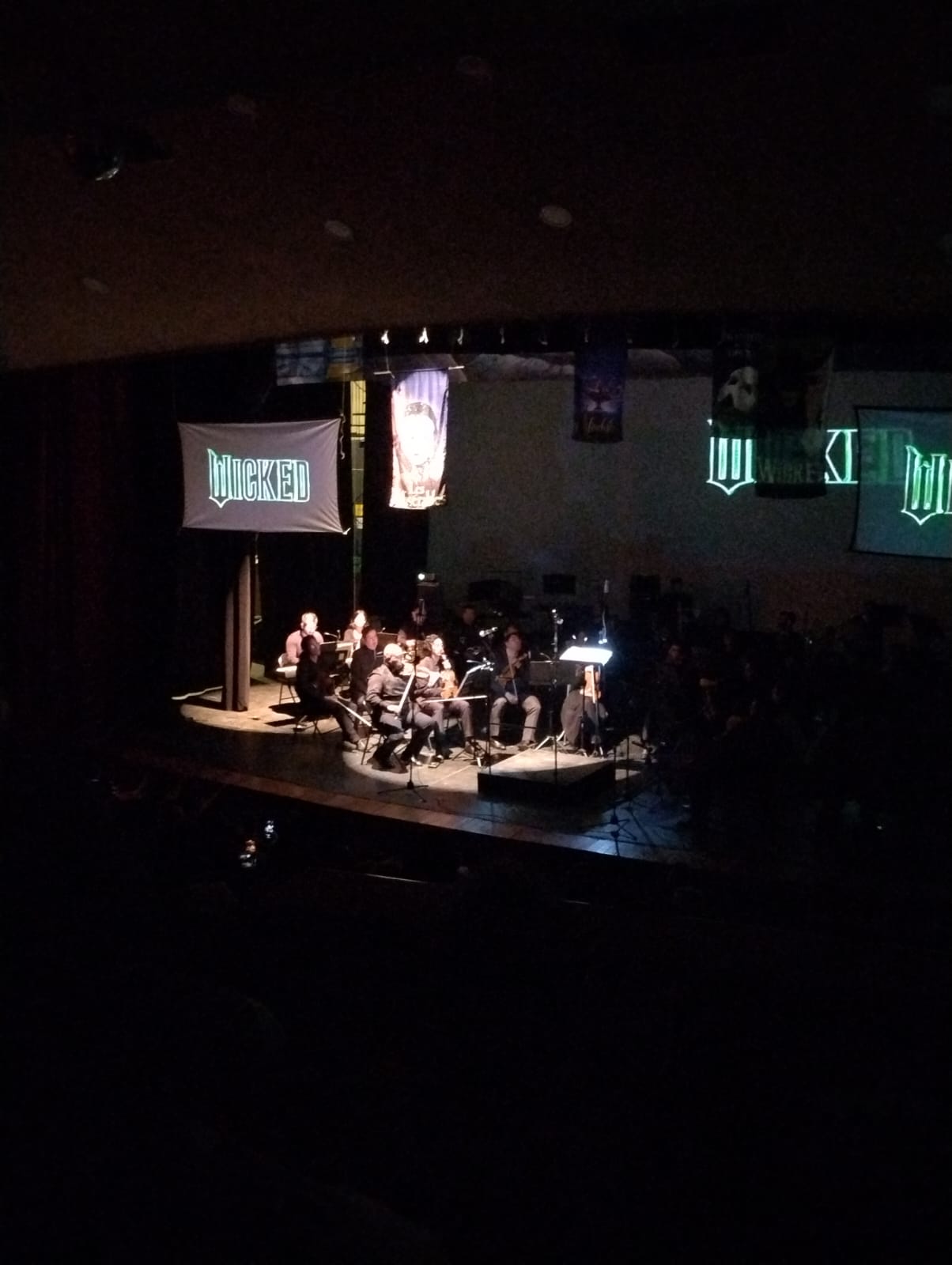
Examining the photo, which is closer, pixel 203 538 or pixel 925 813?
pixel 925 813

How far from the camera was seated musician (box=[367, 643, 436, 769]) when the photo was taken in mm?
9305

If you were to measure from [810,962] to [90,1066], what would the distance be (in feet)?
3.54

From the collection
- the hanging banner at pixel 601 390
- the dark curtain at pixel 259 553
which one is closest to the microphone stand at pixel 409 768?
the dark curtain at pixel 259 553

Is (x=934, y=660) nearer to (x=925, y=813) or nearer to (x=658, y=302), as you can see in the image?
(x=925, y=813)

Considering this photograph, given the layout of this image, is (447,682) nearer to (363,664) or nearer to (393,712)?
(393,712)

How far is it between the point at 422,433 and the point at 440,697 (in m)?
2.53

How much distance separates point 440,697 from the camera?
9898 millimetres

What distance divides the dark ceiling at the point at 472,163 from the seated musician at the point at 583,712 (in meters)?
3.40

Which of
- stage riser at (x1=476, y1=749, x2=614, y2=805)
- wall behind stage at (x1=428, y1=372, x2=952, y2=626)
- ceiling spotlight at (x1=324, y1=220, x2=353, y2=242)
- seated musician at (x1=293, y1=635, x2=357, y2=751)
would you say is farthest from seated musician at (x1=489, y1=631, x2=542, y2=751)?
ceiling spotlight at (x1=324, y1=220, x2=353, y2=242)

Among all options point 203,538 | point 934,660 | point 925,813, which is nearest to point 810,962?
point 925,813

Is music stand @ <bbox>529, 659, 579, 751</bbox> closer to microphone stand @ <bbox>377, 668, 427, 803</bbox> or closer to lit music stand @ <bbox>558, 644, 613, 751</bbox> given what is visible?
lit music stand @ <bbox>558, 644, 613, 751</bbox>

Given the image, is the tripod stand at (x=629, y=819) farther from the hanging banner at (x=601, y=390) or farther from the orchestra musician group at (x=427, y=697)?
the hanging banner at (x=601, y=390)

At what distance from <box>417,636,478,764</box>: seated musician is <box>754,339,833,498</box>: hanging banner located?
351 cm

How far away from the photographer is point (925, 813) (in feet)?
22.2
